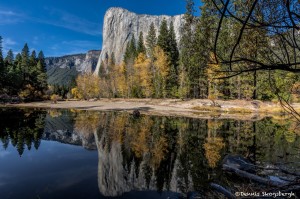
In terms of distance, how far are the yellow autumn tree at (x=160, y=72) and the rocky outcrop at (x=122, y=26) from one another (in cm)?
7637

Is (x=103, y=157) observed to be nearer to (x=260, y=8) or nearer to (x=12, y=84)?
(x=260, y=8)

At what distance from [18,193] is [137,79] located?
48.8 metres

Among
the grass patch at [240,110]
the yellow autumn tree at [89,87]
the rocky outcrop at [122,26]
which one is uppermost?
the rocky outcrop at [122,26]

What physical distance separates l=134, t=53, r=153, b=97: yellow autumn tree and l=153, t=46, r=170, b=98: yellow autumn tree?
1.43 m

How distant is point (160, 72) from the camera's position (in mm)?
47906

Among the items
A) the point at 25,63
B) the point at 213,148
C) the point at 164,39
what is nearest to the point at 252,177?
the point at 213,148

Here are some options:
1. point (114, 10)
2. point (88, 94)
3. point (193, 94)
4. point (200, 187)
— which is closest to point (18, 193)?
point (200, 187)

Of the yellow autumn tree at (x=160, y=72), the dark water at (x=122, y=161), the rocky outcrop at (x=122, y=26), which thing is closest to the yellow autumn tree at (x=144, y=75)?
the yellow autumn tree at (x=160, y=72)

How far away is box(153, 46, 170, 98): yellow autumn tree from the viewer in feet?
153

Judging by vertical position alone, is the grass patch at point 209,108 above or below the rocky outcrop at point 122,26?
below

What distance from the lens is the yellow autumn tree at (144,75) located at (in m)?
50.2

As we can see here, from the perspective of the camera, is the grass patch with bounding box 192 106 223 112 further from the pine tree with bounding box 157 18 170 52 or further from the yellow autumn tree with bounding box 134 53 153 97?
the pine tree with bounding box 157 18 170 52

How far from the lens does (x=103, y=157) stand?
10.6m

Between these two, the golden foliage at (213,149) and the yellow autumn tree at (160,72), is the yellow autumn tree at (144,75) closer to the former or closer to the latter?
the yellow autumn tree at (160,72)
